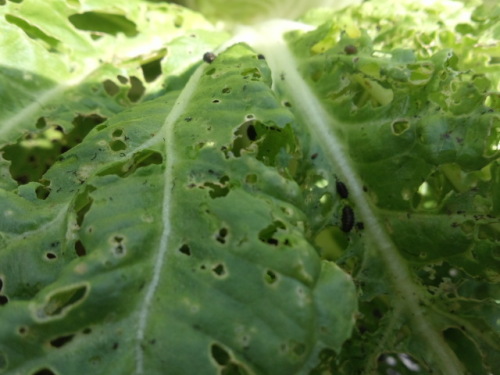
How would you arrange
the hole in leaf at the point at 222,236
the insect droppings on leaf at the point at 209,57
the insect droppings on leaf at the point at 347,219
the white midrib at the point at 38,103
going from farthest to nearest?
1. the insect droppings on leaf at the point at 209,57
2. the white midrib at the point at 38,103
3. the insect droppings on leaf at the point at 347,219
4. the hole in leaf at the point at 222,236

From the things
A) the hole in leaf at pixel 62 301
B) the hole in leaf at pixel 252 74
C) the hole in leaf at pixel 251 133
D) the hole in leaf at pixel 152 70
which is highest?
the hole in leaf at pixel 252 74

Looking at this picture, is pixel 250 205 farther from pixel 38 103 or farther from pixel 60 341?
pixel 38 103

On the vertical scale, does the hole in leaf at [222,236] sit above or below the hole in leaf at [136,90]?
below

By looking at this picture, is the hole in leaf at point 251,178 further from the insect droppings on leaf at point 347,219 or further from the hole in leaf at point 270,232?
the insect droppings on leaf at point 347,219

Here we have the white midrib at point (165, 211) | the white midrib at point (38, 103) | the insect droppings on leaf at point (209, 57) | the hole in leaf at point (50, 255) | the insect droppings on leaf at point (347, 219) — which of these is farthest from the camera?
the insect droppings on leaf at point (209, 57)

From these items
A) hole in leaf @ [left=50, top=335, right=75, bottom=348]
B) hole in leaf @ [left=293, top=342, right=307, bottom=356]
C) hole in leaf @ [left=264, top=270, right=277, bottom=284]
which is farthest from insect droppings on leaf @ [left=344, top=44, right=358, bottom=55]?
hole in leaf @ [left=50, top=335, right=75, bottom=348]

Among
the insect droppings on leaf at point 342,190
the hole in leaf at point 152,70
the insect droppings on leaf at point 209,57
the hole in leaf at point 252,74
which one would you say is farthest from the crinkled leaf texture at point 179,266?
the hole in leaf at point 152,70
